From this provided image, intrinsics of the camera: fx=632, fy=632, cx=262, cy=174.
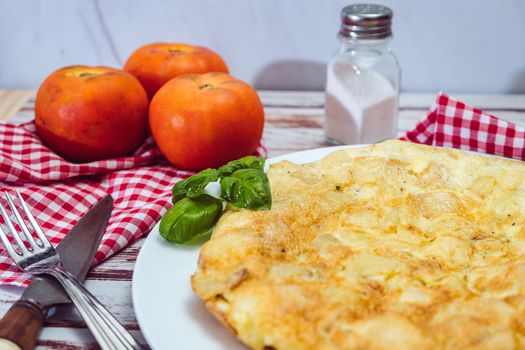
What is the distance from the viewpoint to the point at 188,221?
4.34 ft

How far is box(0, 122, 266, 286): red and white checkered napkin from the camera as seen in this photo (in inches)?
62.7

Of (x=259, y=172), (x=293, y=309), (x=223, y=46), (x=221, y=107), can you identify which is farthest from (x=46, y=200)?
(x=223, y=46)

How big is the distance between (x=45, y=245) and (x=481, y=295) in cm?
93

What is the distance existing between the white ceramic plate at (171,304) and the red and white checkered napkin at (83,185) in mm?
236

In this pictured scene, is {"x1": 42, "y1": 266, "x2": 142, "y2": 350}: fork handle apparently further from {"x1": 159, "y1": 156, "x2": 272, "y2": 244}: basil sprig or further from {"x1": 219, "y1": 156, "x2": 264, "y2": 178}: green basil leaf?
{"x1": 219, "y1": 156, "x2": 264, "y2": 178}: green basil leaf

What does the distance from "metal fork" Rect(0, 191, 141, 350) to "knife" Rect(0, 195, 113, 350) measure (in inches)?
1.2

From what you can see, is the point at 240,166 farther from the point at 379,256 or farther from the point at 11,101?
the point at 11,101

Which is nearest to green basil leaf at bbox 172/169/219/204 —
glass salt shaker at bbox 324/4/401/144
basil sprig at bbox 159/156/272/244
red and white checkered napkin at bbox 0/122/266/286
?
basil sprig at bbox 159/156/272/244

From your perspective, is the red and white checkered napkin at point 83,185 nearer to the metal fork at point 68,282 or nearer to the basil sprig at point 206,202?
the metal fork at point 68,282

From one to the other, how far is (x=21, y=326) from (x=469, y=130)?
1.38 m

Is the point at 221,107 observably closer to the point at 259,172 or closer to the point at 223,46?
the point at 259,172

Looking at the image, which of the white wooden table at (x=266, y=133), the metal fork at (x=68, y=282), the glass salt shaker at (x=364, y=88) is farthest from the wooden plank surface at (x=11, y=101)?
the glass salt shaker at (x=364, y=88)

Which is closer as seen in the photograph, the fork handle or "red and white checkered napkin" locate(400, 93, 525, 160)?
the fork handle

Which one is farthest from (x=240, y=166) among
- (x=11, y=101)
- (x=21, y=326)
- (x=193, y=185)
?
(x=11, y=101)
